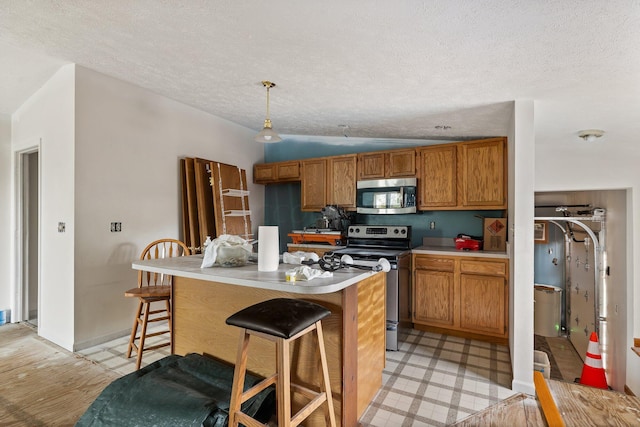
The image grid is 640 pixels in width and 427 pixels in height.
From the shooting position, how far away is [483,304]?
3146mm

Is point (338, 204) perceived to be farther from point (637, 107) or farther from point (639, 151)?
point (639, 151)

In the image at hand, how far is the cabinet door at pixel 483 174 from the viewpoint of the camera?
10.8 ft

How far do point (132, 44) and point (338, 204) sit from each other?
2.78 m

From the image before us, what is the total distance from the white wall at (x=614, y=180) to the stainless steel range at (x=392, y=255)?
213 centimetres

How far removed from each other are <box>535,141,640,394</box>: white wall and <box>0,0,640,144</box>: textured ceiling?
702 millimetres

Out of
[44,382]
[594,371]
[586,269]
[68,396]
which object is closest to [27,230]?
[44,382]

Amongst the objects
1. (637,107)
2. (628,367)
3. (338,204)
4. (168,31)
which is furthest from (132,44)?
(628,367)

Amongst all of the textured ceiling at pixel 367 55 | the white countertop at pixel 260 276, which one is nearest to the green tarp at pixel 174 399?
the white countertop at pixel 260 276

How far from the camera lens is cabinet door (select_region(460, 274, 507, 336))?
307 centimetres

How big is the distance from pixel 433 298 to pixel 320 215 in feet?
6.74

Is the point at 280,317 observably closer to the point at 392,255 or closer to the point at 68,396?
the point at 68,396

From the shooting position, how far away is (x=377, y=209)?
13.1ft

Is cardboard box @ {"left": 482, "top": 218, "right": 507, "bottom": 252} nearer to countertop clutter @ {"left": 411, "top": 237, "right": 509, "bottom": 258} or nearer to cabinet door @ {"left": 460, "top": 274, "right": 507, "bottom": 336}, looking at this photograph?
countertop clutter @ {"left": 411, "top": 237, "right": 509, "bottom": 258}

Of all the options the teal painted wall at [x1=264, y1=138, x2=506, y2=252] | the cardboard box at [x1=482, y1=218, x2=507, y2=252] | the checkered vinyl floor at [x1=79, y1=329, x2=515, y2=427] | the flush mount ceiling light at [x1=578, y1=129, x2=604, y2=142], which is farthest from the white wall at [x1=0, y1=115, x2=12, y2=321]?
the flush mount ceiling light at [x1=578, y1=129, x2=604, y2=142]
